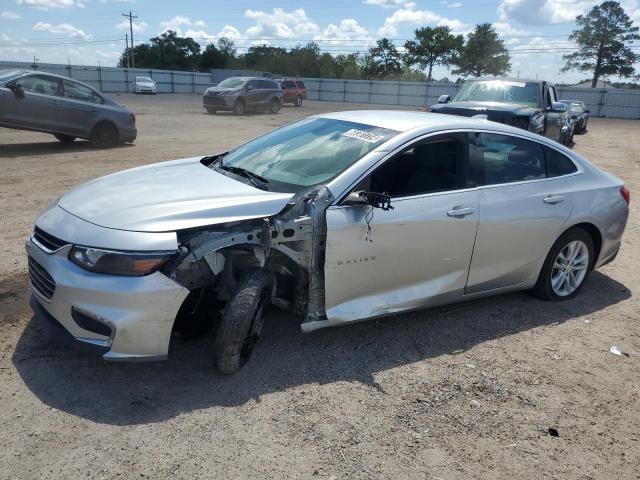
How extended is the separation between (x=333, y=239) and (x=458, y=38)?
2719 inches

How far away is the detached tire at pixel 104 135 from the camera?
12.6 m

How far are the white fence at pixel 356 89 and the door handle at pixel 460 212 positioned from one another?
126 ft

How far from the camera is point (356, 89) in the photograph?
47031mm

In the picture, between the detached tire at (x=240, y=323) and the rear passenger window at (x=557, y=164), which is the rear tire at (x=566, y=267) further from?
the detached tire at (x=240, y=323)

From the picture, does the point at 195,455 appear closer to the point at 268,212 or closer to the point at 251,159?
the point at 268,212

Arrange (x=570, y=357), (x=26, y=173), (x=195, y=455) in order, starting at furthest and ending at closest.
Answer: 1. (x=26, y=173)
2. (x=570, y=357)
3. (x=195, y=455)

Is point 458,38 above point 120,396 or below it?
Result: above

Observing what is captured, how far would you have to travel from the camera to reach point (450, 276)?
13.3 ft

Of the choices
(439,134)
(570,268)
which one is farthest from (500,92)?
(439,134)

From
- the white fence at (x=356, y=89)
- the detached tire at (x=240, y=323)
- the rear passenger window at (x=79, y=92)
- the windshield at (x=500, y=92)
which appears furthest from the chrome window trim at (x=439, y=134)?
the white fence at (x=356, y=89)

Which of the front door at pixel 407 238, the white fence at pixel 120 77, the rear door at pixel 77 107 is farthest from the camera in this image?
the white fence at pixel 120 77

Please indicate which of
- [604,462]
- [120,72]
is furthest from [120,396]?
[120,72]

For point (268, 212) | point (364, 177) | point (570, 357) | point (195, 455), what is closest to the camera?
point (195, 455)

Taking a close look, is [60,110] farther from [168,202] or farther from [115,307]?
[115,307]
